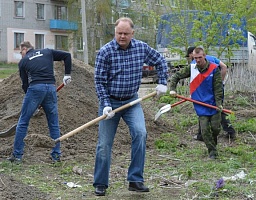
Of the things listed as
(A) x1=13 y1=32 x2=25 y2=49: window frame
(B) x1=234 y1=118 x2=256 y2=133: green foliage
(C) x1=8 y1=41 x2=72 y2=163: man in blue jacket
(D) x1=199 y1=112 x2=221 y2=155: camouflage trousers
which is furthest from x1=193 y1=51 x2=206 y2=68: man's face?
(A) x1=13 y1=32 x2=25 y2=49: window frame

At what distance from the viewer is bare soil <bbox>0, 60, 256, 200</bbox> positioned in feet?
25.9

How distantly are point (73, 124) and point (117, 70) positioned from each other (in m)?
3.89

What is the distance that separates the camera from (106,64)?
18.7 feet

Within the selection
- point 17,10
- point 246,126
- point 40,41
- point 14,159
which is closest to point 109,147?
point 14,159

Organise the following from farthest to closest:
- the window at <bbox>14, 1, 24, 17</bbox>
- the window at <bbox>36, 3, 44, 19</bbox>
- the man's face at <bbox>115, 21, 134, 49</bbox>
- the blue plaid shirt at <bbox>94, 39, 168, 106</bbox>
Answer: the window at <bbox>36, 3, 44, 19</bbox>
the window at <bbox>14, 1, 24, 17</bbox>
the blue plaid shirt at <bbox>94, 39, 168, 106</bbox>
the man's face at <bbox>115, 21, 134, 49</bbox>

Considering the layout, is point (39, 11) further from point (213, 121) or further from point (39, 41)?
point (213, 121)

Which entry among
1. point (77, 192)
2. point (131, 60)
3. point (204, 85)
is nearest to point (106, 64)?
point (131, 60)

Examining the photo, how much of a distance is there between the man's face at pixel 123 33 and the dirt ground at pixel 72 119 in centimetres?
280

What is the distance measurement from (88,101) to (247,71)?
555 centimetres

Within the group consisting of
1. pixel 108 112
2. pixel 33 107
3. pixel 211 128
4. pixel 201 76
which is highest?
pixel 201 76

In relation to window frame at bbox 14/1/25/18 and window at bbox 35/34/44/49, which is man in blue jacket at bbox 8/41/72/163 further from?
window at bbox 35/34/44/49

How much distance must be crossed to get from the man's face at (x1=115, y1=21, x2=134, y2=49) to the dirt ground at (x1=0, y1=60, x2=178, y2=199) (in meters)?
2.80

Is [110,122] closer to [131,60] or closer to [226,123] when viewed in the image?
[131,60]

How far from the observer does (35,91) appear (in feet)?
24.7
